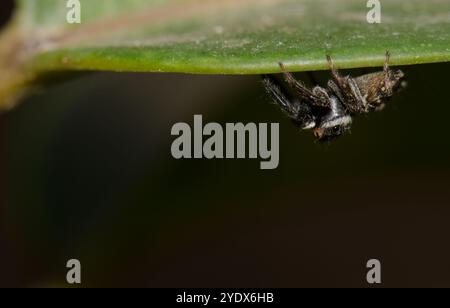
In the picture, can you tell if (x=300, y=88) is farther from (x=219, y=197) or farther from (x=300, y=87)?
(x=219, y=197)

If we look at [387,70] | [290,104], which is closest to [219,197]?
[290,104]

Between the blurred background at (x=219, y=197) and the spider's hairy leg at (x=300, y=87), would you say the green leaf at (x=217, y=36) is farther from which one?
the blurred background at (x=219, y=197)

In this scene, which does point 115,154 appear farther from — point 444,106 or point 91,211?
point 444,106

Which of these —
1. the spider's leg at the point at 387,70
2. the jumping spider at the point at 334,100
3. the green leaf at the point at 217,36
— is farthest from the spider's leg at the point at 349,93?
the green leaf at the point at 217,36

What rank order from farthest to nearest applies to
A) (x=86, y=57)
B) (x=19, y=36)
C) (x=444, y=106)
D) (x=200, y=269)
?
(x=200, y=269), (x=444, y=106), (x=19, y=36), (x=86, y=57)

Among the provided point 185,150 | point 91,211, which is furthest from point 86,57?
point 91,211
